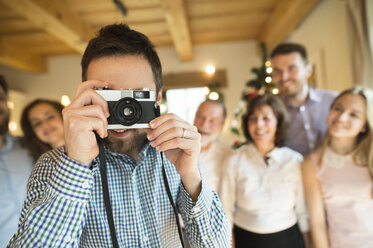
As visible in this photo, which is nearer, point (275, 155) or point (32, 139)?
Result: point (275, 155)

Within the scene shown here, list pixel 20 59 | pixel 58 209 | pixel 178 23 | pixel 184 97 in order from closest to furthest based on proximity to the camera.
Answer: pixel 58 209, pixel 178 23, pixel 20 59, pixel 184 97

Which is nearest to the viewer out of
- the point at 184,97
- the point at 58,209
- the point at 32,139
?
the point at 58,209

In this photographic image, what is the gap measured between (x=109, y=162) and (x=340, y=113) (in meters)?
1.25

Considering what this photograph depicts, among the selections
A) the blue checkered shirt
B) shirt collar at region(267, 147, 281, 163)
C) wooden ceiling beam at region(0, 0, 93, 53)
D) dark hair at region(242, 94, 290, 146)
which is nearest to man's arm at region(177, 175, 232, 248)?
the blue checkered shirt

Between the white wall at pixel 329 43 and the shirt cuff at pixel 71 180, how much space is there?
235 centimetres

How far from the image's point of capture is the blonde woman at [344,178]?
1.18m

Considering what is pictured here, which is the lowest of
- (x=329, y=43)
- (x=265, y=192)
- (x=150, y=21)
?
(x=265, y=192)

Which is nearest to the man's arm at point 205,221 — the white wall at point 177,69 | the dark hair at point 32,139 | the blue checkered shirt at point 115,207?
the blue checkered shirt at point 115,207

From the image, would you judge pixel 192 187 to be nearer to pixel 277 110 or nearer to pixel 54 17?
pixel 277 110

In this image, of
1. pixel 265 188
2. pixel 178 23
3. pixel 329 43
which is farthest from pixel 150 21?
pixel 265 188

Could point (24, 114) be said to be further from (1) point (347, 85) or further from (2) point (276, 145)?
(1) point (347, 85)

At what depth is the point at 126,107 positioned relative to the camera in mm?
608

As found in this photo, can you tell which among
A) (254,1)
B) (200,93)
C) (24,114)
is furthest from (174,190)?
(200,93)

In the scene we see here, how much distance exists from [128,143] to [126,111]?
135mm
